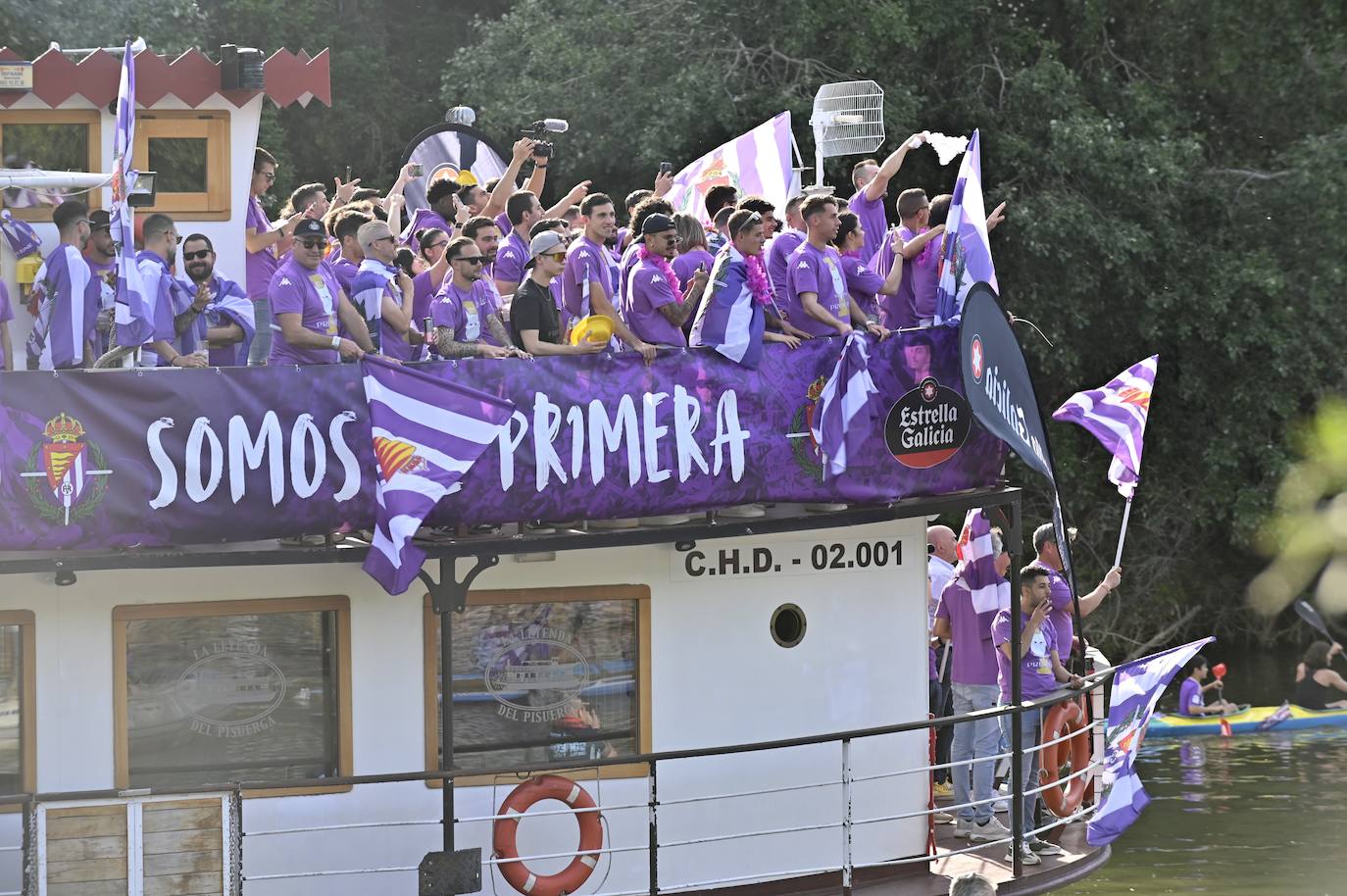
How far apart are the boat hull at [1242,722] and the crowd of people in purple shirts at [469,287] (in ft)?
44.7

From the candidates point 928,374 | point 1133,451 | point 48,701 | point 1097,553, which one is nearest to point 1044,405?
point 1097,553

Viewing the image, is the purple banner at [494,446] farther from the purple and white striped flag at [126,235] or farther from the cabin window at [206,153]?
the cabin window at [206,153]

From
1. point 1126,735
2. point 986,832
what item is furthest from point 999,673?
point 986,832

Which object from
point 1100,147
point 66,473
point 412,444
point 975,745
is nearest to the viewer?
point 66,473

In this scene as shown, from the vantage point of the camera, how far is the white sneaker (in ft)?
38.4

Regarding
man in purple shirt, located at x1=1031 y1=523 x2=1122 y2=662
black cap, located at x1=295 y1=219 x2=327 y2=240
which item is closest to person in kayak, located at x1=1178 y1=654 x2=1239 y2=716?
man in purple shirt, located at x1=1031 y1=523 x2=1122 y2=662

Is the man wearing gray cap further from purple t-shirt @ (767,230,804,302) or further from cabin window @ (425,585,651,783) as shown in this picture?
cabin window @ (425,585,651,783)

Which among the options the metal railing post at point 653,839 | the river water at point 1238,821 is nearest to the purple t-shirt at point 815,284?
the metal railing post at point 653,839

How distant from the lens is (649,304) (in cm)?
1031

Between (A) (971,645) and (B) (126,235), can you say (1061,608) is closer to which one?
(A) (971,645)

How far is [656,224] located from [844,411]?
4.52 ft

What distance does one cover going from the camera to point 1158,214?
79.2 feet

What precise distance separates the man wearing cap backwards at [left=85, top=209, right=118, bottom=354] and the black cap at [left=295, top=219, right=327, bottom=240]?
990mm

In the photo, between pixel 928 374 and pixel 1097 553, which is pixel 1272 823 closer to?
pixel 1097 553
